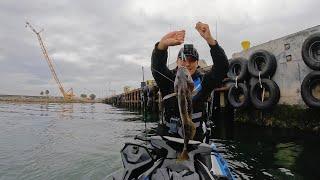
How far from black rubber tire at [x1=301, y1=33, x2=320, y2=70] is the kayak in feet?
34.9

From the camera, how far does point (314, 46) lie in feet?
44.9

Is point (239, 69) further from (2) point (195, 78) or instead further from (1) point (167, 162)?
(1) point (167, 162)

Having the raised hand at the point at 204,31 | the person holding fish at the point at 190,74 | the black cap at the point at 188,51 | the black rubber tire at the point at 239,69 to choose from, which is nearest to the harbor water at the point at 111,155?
the person holding fish at the point at 190,74

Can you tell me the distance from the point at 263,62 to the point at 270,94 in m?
2.13

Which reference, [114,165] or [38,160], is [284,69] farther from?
[38,160]

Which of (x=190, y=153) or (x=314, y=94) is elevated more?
(x=314, y=94)

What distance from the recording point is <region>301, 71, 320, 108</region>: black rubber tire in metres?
13.3

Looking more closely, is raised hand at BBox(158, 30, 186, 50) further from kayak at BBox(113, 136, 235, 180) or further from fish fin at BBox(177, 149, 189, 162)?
fish fin at BBox(177, 149, 189, 162)

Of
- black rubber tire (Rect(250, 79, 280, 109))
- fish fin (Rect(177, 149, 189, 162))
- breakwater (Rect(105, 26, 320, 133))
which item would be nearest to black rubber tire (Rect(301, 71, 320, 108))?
breakwater (Rect(105, 26, 320, 133))

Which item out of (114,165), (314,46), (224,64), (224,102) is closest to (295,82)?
(314,46)

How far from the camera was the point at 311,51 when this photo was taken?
13836 millimetres

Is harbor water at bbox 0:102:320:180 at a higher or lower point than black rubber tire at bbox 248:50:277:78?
lower

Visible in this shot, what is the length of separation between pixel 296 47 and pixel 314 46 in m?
1.52

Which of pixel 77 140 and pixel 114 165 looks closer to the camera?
pixel 114 165
